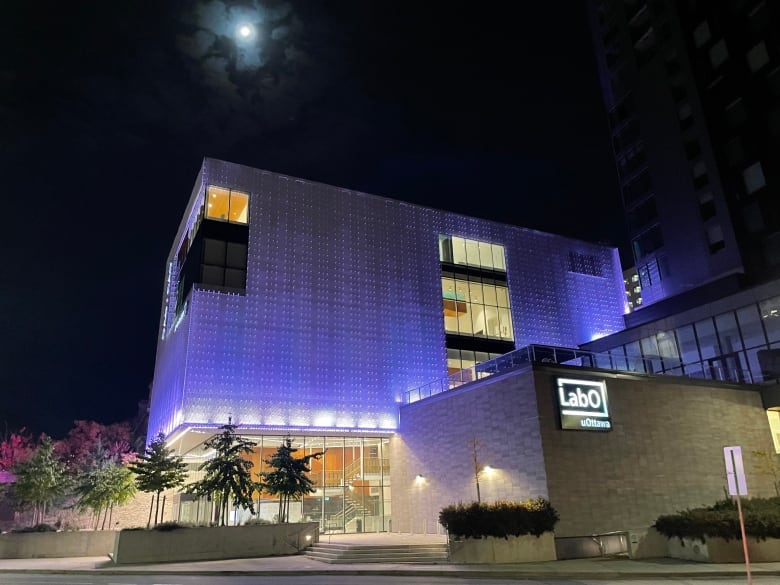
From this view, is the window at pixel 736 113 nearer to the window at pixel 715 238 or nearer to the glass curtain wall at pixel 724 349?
the window at pixel 715 238

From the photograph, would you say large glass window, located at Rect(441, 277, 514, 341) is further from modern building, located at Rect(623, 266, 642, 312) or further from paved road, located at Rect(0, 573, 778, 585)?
modern building, located at Rect(623, 266, 642, 312)

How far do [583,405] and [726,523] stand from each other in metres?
6.19

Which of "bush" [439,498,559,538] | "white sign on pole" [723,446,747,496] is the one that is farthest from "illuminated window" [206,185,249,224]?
"white sign on pole" [723,446,747,496]

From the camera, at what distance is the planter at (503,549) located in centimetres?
1834

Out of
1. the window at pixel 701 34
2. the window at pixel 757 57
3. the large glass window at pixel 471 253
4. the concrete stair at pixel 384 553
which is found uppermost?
the window at pixel 701 34

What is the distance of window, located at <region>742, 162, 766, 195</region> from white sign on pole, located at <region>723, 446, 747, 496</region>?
3111 centimetres

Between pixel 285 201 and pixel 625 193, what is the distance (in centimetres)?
3059

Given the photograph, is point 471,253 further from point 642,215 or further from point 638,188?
point 638,188

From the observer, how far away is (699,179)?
40625 millimetres

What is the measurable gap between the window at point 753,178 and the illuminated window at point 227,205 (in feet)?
107

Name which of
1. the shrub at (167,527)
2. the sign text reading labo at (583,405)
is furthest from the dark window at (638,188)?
the shrub at (167,527)

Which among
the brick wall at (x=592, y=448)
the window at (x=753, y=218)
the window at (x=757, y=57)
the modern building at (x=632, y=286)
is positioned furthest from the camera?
the modern building at (x=632, y=286)

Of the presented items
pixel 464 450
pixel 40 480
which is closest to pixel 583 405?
pixel 464 450

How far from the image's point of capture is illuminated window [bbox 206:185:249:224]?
102 feet
